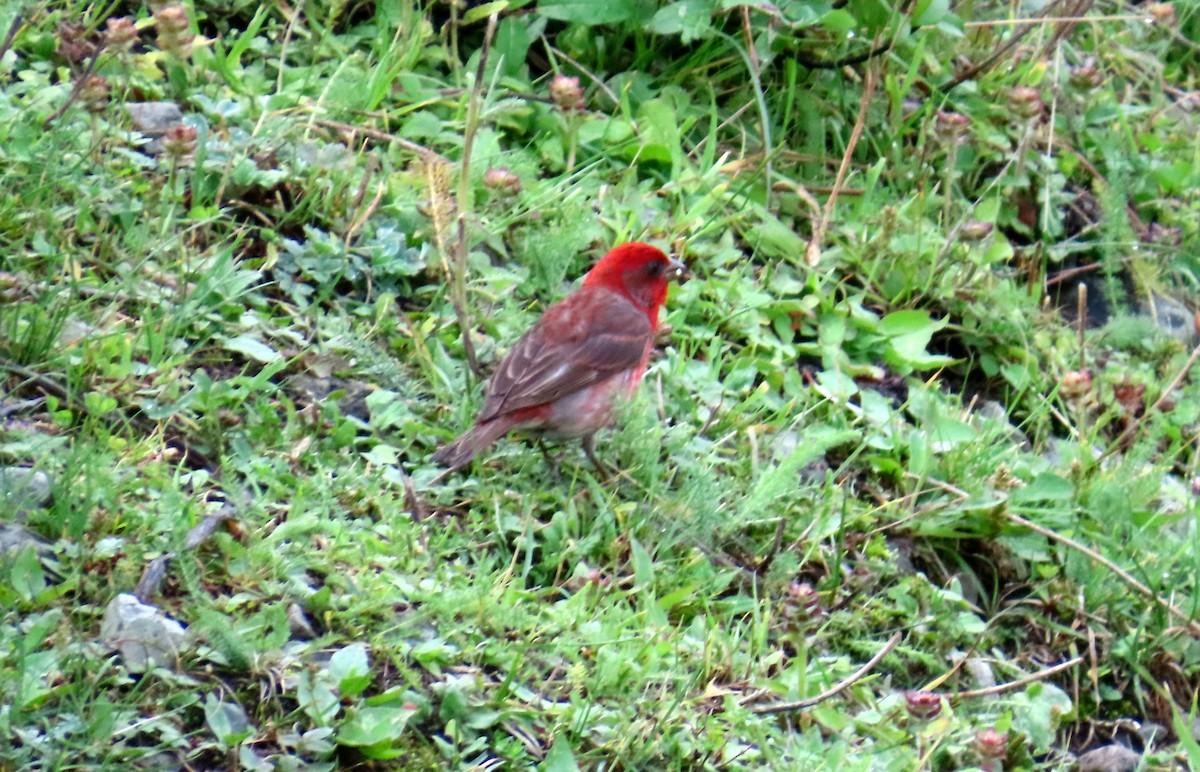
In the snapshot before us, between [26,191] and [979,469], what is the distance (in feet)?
10.3

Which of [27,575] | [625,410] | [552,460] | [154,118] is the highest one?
[154,118]

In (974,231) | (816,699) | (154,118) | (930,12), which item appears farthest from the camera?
(930,12)

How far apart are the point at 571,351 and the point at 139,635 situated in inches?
73.5

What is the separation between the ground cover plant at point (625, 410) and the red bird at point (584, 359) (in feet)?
0.44

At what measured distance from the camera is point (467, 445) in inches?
167

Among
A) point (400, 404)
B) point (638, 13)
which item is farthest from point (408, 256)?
point (638, 13)

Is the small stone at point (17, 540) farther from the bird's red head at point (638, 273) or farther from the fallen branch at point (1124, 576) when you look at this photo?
the fallen branch at point (1124, 576)

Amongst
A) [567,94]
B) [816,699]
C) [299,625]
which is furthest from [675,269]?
[299,625]

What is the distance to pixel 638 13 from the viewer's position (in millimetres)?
5949

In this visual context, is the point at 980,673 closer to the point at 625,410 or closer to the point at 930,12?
the point at 625,410

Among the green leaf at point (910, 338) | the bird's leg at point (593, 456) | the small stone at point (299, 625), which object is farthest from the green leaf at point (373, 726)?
the green leaf at point (910, 338)

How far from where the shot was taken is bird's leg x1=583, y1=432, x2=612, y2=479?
14.9 ft

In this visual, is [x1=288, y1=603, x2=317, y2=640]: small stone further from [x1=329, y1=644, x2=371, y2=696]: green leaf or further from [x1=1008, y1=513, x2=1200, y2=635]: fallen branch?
[x1=1008, y1=513, x2=1200, y2=635]: fallen branch

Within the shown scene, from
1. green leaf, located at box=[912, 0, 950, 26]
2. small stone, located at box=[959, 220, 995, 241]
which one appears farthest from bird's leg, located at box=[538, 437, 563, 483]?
green leaf, located at box=[912, 0, 950, 26]
